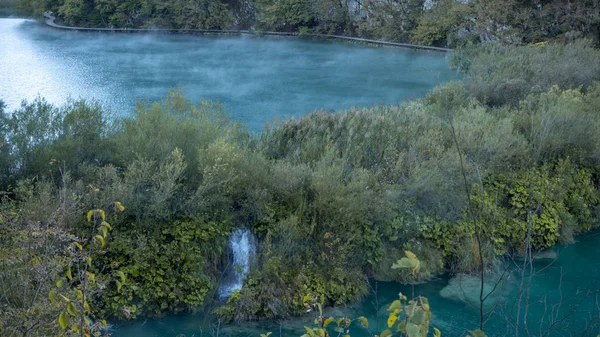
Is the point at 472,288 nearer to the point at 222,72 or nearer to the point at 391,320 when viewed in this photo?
the point at 391,320

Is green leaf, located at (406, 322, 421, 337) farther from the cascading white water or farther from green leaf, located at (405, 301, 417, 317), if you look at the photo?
the cascading white water

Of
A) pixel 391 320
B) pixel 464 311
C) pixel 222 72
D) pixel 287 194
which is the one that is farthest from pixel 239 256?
pixel 222 72

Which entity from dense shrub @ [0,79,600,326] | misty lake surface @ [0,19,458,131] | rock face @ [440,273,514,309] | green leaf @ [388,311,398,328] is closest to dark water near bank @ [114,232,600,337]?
rock face @ [440,273,514,309]

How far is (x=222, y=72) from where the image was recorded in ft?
74.3

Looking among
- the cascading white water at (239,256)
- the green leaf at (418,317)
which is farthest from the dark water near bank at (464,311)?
the green leaf at (418,317)

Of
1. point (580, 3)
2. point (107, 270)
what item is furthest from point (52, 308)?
point (580, 3)

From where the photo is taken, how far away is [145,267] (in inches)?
351

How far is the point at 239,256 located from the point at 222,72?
536 inches

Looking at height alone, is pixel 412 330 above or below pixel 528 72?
above

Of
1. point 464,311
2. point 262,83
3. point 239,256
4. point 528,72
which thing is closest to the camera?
point 464,311

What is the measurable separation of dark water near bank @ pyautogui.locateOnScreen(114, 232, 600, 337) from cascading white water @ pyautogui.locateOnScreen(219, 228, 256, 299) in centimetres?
83

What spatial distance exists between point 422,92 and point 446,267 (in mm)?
9503

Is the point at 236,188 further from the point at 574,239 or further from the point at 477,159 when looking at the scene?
the point at 574,239

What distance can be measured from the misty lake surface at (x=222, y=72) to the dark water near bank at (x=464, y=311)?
278 inches
